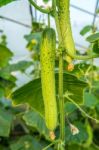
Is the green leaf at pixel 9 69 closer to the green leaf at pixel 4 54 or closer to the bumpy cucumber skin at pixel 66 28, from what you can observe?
the green leaf at pixel 4 54

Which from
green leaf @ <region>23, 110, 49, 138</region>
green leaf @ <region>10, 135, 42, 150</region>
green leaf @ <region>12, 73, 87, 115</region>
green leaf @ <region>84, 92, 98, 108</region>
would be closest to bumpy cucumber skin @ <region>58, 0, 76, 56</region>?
green leaf @ <region>12, 73, 87, 115</region>

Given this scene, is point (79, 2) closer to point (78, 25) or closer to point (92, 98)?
point (78, 25)

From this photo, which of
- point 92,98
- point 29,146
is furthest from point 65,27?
point 29,146

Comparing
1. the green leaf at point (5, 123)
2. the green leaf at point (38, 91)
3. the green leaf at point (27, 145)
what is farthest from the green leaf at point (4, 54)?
the green leaf at point (38, 91)

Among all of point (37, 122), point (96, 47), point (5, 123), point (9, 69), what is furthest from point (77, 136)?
point (96, 47)

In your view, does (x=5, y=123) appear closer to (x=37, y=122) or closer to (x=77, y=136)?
(x=37, y=122)

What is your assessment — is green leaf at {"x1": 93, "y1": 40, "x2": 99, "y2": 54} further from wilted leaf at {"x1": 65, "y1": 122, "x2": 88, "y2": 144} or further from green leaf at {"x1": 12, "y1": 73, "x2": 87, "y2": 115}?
wilted leaf at {"x1": 65, "y1": 122, "x2": 88, "y2": 144}

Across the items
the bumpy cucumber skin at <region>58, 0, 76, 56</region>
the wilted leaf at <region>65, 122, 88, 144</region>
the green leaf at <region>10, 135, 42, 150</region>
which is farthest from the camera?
the green leaf at <region>10, 135, 42, 150</region>
